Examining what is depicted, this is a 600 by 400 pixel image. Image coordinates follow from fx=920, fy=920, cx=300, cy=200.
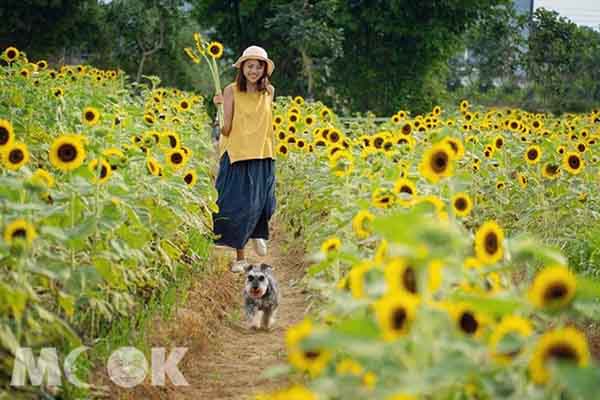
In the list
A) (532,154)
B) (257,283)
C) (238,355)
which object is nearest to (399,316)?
(238,355)

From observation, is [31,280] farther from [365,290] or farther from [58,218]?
[365,290]

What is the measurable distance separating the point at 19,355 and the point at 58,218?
106 centimetres

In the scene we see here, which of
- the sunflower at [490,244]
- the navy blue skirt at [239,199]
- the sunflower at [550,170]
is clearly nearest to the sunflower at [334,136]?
the navy blue skirt at [239,199]

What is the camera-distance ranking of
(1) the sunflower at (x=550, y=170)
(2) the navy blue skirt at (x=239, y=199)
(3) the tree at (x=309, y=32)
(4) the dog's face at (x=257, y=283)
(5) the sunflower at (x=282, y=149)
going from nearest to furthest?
(4) the dog's face at (x=257, y=283), (1) the sunflower at (x=550, y=170), (2) the navy blue skirt at (x=239, y=199), (5) the sunflower at (x=282, y=149), (3) the tree at (x=309, y=32)

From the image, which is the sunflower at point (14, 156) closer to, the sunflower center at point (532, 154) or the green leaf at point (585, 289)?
the green leaf at point (585, 289)

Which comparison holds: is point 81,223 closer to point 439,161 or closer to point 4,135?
point 4,135

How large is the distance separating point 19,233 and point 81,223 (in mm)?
889

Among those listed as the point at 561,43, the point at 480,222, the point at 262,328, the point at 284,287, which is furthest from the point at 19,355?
the point at 561,43

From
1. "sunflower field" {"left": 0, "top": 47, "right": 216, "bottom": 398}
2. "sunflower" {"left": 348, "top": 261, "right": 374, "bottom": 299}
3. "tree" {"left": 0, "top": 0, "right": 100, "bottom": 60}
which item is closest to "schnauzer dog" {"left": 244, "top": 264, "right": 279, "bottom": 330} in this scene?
"sunflower field" {"left": 0, "top": 47, "right": 216, "bottom": 398}

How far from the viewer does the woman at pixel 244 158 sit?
658 centimetres

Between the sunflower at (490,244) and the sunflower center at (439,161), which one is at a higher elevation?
the sunflower center at (439,161)

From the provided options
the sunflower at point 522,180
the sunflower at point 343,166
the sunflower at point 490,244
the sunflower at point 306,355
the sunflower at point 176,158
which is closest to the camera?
the sunflower at point 306,355

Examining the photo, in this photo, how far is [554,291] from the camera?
6.73 ft

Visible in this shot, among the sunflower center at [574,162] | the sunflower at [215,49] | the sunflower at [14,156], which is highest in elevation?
the sunflower at [215,49]
